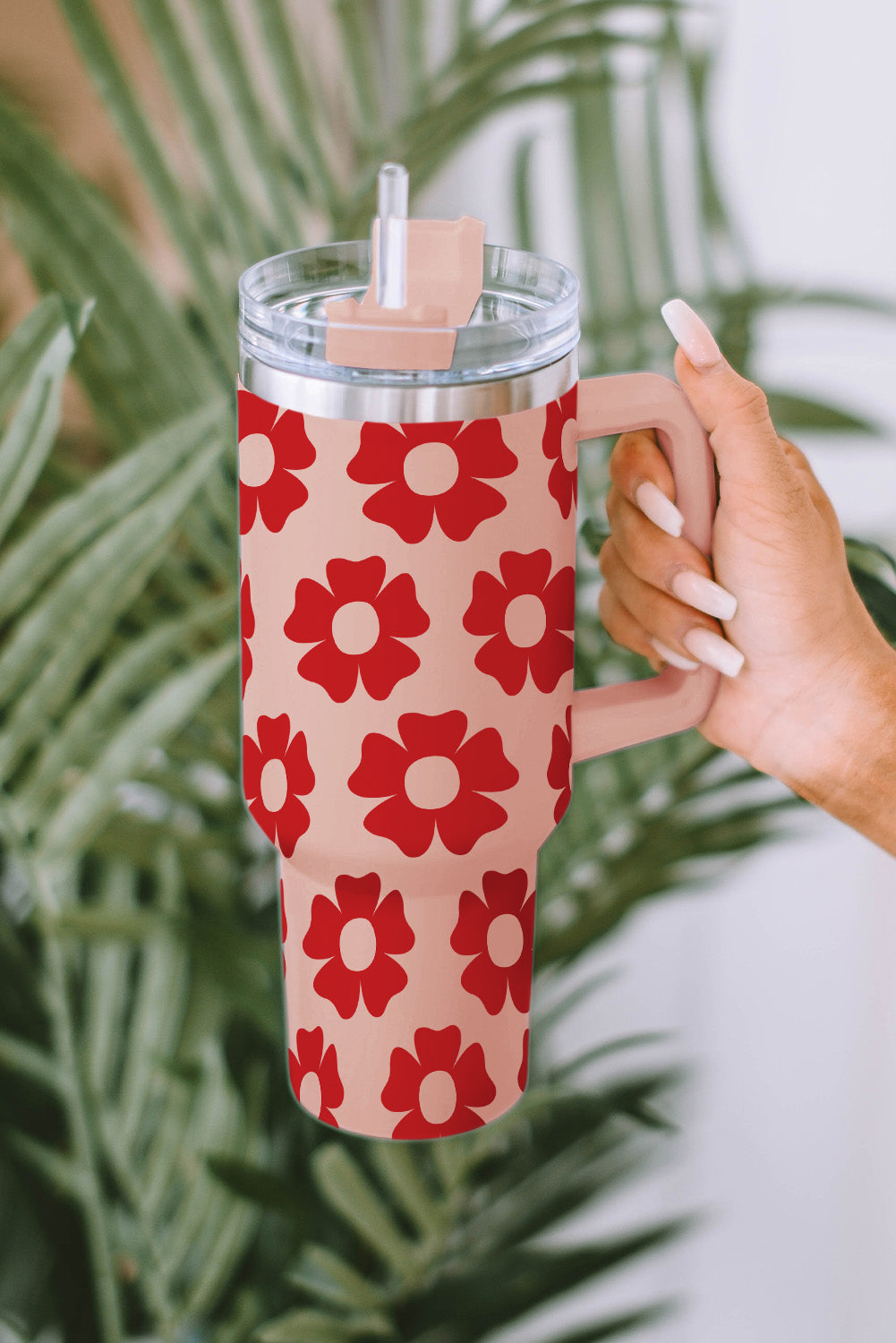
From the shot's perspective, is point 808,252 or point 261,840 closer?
point 261,840

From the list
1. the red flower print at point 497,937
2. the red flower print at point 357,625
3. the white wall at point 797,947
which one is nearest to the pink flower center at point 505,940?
the red flower print at point 497,937

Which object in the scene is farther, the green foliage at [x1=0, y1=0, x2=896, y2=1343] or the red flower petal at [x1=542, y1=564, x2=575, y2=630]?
the green foliage at [x1=0, y1=0, x2=896, y2=1343]

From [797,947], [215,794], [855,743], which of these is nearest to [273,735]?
[855,743]

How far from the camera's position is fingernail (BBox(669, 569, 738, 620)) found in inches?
15.9

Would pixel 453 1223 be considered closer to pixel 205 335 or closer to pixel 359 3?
pixel 205 335

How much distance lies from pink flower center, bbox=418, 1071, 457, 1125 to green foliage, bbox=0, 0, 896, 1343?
0.21 metres

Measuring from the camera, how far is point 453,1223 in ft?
2.75

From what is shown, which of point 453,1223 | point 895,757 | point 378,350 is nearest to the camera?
point 378,350

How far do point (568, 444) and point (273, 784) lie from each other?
138mm

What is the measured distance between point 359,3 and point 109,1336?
83 centimetres

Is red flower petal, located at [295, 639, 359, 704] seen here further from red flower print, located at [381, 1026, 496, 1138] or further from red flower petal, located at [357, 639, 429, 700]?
red flower print, located at [381, 1026, 496, 1138]

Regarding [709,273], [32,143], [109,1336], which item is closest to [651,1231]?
[109,1336]

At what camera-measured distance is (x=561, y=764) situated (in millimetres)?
391

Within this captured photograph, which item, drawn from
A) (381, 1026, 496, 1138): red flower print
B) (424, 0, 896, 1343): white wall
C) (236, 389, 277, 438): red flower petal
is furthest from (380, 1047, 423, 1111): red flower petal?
(424, 0, 896, 1343): white wall
